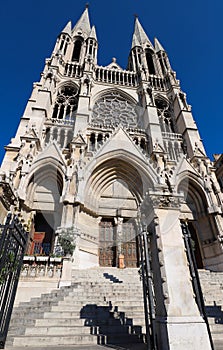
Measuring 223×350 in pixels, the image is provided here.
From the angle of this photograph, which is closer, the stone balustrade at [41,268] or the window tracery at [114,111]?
the stone balustrade at [41,268]

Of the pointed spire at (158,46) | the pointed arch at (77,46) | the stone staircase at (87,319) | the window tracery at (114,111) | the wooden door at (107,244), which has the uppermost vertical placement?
the pointed spire at (158,46)

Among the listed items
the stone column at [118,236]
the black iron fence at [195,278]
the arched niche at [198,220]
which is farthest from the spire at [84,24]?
the black iron fence at [195,278]

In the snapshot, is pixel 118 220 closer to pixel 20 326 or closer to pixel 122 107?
pixel 20 326

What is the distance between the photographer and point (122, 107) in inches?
859

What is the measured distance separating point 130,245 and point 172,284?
396 inches

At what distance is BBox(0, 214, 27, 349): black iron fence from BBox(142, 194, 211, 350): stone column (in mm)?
3109

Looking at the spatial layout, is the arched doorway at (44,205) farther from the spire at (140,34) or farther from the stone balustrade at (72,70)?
the spire at (140,34)

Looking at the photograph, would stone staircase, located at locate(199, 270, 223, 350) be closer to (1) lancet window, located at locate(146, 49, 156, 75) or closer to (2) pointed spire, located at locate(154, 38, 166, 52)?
(1) lancet window, located at locate(146, 49, 156, 75)

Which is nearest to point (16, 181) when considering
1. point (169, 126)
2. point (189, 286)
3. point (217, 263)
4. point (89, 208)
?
point (89, 208)

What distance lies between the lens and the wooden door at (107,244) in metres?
12.4

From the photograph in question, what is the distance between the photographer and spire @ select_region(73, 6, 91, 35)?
31.0m

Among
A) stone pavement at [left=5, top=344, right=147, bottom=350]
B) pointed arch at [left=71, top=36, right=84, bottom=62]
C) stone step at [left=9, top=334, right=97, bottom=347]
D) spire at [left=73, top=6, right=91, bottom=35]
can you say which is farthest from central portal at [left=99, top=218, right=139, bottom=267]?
spire at [left=73, top=6, right=91, bottom=35]

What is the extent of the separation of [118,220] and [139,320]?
27.7ft

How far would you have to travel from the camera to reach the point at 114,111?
21062 mm
